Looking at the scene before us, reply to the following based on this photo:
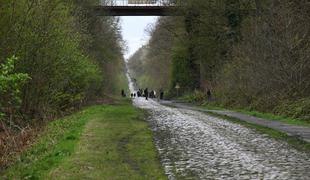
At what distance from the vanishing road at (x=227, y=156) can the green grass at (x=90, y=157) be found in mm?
500

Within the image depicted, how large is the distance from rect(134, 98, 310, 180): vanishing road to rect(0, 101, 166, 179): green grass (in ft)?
1.64

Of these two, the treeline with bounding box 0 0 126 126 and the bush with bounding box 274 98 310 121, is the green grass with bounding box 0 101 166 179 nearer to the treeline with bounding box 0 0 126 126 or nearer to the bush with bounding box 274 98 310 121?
the treeline with bounding box 0 0 126 126

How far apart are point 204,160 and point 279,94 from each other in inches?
737

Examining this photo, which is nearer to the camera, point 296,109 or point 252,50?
point 296,109

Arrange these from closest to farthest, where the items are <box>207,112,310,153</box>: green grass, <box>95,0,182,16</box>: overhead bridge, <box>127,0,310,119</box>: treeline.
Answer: <box>207,112,310,153</box>: green grass
<box>127,0,310,119</box>: treeline
<box>95,0,182,16</box>: overhead bridge

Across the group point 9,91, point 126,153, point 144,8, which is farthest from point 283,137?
point 144,8

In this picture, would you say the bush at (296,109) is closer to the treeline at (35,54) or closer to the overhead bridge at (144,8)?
the treeline at (35,54)

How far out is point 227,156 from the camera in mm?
13062

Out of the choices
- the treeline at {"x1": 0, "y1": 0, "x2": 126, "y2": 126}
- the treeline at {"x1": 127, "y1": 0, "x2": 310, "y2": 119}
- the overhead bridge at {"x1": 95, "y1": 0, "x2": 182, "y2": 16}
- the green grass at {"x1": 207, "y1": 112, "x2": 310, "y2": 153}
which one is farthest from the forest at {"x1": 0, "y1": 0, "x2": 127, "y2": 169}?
the overhead bridge at {"x1": 95, "y1": 0, "x2": 182, "y2": 16}

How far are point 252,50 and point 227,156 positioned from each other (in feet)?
79.2

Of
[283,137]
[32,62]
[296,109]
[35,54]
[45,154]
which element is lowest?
[45,154]

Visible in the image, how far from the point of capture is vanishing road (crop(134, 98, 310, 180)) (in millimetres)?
10703

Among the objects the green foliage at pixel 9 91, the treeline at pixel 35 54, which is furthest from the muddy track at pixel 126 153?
the treeline at pixel 35 54

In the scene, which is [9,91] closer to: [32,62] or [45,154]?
[32,62]
